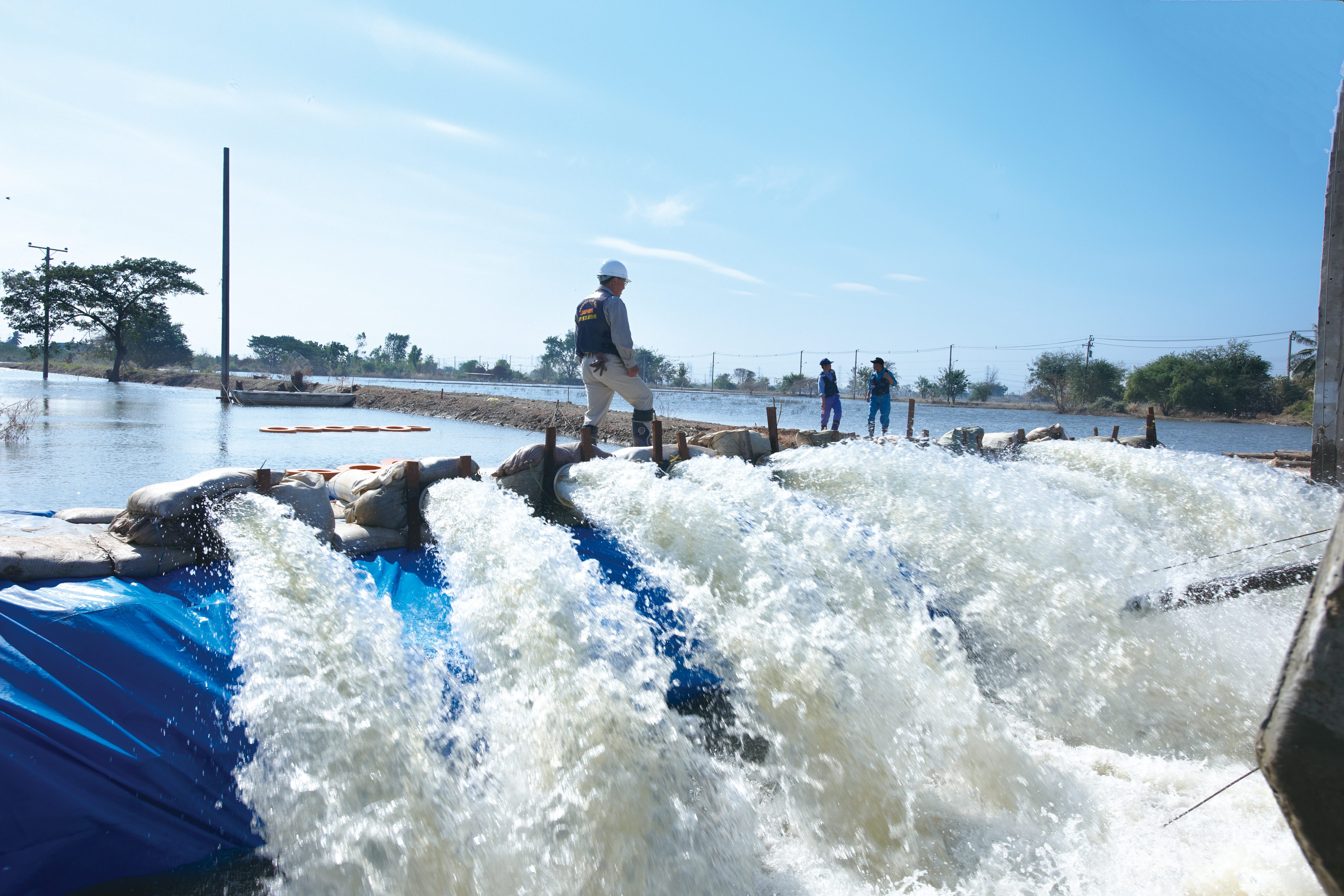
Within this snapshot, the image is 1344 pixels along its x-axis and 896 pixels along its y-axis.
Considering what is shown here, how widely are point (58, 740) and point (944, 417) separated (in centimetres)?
2859

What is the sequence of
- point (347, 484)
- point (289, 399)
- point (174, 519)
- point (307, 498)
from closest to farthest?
point (174, 519) → point (307, 498) → point (347, 484) → point (289, 399)

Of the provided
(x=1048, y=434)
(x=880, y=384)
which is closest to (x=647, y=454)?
(x=1048, y=434)

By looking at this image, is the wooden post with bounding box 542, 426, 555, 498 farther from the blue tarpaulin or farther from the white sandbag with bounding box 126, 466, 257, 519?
the blue tarpaulin

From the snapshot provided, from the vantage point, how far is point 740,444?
238 inches

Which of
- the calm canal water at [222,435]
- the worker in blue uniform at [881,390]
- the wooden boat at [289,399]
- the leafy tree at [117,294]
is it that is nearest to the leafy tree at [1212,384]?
the calm canal water at [222,435]

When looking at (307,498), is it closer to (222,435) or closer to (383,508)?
(383,508)

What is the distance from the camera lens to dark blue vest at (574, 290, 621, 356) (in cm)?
583

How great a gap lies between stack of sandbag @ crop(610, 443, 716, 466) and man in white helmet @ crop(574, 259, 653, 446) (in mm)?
441

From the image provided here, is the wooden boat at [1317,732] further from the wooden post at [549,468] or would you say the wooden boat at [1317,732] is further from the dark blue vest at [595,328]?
the dark blue vest at [595,328]

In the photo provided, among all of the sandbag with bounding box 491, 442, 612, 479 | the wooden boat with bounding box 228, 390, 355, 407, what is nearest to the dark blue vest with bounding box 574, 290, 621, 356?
the sandbag with bounding box 491, 442, 612, 479

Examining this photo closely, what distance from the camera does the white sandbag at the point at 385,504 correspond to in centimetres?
404

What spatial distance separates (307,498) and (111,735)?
5.05 feet

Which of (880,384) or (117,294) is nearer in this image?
(880,384)

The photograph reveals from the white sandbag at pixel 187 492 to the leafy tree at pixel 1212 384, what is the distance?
131ft
